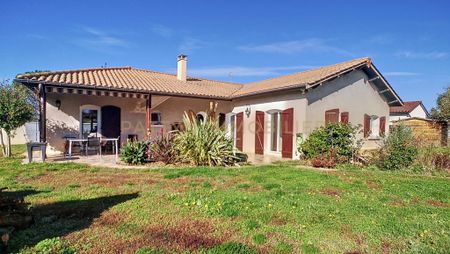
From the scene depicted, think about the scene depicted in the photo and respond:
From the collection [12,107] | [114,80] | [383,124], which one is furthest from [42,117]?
[383,124]

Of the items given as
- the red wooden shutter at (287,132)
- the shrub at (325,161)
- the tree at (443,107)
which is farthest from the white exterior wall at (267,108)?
the tree at (443,107)

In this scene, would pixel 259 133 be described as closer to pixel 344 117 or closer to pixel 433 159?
pixel 344 117

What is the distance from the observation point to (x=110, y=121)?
55.2 feet

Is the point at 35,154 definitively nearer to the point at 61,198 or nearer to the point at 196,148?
the point at 196,148

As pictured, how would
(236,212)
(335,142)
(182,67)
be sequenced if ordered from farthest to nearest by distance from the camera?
1. (182,67)
2. (335,142)
3. (236,212)

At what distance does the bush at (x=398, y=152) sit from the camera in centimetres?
1161

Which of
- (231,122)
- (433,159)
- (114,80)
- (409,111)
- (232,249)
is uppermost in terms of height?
(114,80)

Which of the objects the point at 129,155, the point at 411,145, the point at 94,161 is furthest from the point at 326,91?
the point at 94,161

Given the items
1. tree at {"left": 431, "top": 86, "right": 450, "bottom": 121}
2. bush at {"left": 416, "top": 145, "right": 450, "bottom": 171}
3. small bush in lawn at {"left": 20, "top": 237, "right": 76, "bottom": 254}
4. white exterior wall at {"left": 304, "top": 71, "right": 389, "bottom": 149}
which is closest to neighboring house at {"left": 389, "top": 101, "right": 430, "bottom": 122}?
tree at {"left": 431, "top": 86, "right": 450, "bottom": 121}

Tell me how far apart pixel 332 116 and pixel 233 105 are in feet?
23.3

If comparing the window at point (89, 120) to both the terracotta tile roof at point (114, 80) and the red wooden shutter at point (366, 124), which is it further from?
the red wooden shutter at point (366, 124)

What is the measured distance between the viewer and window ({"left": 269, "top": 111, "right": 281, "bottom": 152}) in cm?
1662

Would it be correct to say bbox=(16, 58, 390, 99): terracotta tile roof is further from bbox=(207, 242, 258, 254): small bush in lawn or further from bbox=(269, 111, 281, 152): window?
bbox=(207, 242, 258, 254): small bush in lawn

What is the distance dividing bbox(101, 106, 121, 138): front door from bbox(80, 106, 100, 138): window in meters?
0.32
